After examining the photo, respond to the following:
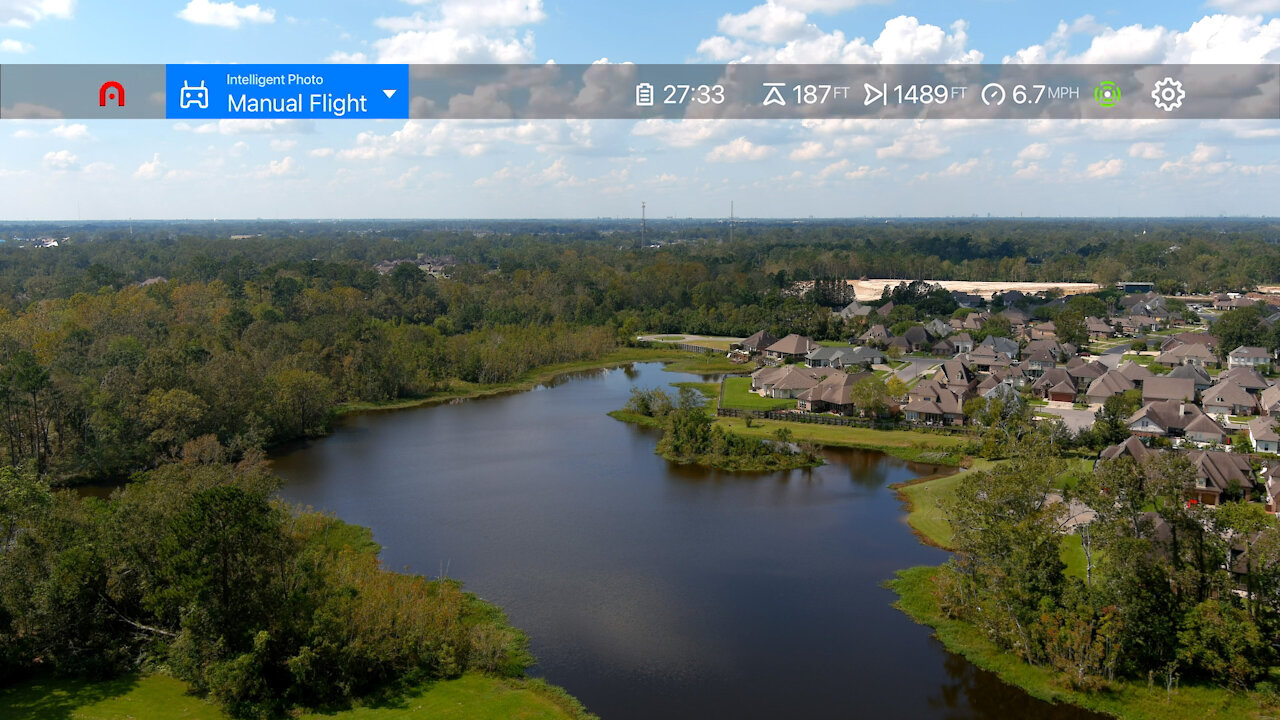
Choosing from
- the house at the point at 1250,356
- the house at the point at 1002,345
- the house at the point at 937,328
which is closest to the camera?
the house at the point at 1250,356

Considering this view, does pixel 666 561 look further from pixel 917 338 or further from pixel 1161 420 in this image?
pixel 917 338

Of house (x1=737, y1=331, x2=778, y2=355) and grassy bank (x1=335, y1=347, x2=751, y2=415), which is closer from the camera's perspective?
grassy bank (x1=335, y1=347, x2=751, y2=415)

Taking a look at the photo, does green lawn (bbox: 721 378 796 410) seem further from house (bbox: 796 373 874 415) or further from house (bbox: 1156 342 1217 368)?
house (bbox: 1156 342 1217 368)

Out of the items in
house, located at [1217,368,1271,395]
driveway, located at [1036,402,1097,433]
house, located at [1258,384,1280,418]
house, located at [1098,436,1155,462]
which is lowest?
driveway, located at [1036,402,1097,433]

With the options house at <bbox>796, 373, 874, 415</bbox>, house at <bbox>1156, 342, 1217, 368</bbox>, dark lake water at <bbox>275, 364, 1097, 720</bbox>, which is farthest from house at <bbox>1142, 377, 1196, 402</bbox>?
dark lake water at <bbox>275, 364, 1097, 720</bbox>

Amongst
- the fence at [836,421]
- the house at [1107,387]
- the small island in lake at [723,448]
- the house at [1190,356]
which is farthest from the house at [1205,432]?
the house at [1190,356]

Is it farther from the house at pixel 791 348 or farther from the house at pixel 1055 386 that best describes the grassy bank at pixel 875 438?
the house at pixel 791 348

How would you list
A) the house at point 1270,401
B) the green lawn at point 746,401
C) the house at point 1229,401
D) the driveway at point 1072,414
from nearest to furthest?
the house at point 1270,401 < the driveway at point 1072,414 < the house at point 1229,401 < the green lawn at point 746,401

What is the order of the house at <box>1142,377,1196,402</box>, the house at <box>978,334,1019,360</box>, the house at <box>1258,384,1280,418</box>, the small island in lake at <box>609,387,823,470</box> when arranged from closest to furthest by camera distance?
the small island in lake at <box>609,387,823,470</box>
the house at <box>1258,384,1280,418</box>
the house at <box>1142,377,1196,402</box>
the house at <box>978,334,1019,360</box>
